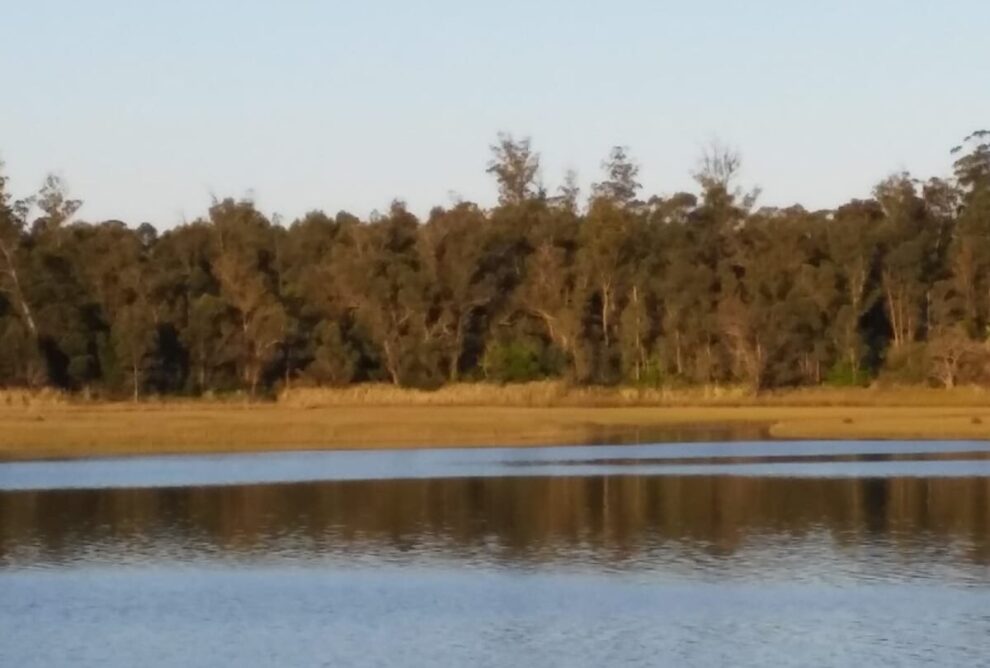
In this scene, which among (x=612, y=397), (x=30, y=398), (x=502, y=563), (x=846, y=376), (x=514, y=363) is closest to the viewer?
(x=502, y=563)

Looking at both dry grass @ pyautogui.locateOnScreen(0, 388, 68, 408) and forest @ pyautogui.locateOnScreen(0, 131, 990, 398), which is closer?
dry grass @ pyautogui.locateOnScreen(0, 388, 68, 408)

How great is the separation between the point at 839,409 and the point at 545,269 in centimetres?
2256

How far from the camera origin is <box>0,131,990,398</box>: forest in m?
81.0

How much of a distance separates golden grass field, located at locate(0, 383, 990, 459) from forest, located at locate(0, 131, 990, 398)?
151 inches

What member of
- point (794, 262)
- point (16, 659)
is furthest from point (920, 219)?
point (16, 659)

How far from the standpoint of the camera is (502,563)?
1190 inches

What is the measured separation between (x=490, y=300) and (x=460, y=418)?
25.6 m

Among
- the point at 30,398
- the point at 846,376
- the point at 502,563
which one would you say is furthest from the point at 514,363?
the point at 502,563

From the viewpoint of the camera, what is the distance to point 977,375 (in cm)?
7619

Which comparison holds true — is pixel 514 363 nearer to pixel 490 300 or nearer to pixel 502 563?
pixel 490 300

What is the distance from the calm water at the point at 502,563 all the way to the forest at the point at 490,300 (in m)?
32.2

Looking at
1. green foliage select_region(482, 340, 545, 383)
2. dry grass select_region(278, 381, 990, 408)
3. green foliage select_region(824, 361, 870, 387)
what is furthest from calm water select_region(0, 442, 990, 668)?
green foliage select_region(482, 340, 545, 383)

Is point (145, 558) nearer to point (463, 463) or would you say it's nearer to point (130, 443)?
point (463, 463)

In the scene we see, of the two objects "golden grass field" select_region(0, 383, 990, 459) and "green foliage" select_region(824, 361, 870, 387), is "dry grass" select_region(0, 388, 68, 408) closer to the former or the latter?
"golden grass field" select_region(0, 383, 990, 459)
